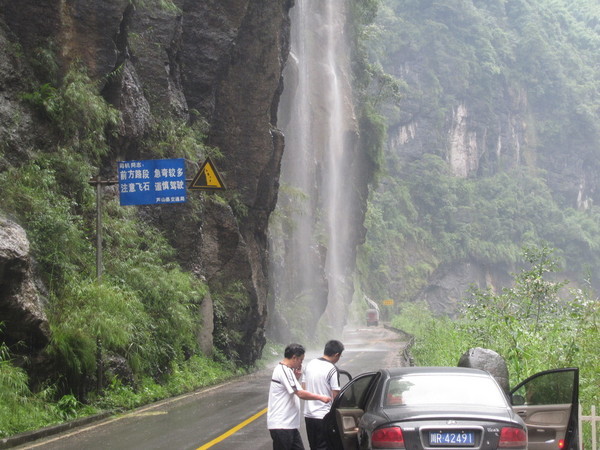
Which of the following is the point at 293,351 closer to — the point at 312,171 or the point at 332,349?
the point at 332,349

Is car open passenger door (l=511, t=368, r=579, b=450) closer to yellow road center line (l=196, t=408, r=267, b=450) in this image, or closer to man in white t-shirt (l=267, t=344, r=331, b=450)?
man in white t-shirt (l=267, t=344, r=331, b=450)

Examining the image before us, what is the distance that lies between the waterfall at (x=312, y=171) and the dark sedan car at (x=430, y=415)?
34916 millimetres

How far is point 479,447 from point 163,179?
13006 millimetres

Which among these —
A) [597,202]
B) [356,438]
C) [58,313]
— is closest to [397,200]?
[597,202]

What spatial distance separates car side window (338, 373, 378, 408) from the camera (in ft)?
28.9

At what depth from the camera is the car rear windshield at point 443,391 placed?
7.57m

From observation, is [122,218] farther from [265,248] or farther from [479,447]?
[479,447]

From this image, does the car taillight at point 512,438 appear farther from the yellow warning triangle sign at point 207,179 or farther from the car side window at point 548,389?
the yellow warning triangle sign at point 207,179

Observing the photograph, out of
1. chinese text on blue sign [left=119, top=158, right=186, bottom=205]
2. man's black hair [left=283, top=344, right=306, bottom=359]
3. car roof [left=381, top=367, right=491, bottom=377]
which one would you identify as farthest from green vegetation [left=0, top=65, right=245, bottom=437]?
car roof [left=381, top=367, right=491, bottom=377]

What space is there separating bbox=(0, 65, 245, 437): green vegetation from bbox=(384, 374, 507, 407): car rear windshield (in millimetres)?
7251

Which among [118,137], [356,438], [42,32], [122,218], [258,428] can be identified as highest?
[42,32]

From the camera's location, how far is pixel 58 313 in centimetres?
1616

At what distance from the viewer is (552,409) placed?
8305 mm

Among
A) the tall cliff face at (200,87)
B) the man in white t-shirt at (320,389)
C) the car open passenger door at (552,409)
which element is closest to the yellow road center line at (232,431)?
the man in white t-shirt at (320,389)
